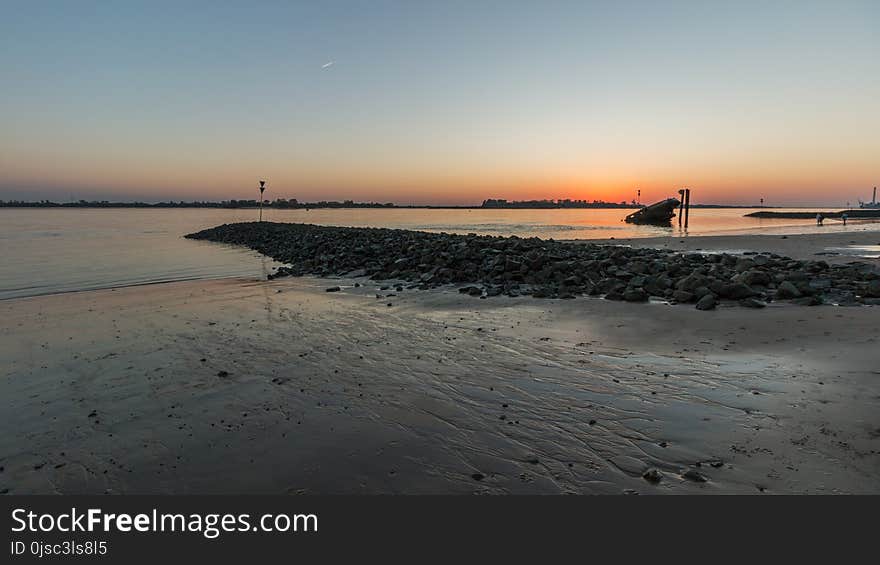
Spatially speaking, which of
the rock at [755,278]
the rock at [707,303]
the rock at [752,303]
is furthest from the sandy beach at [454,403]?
the rock at [755,278]

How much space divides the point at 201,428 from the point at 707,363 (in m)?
6.37

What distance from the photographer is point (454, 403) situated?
5.43 meters

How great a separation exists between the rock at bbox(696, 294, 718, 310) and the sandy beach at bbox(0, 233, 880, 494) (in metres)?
0.40

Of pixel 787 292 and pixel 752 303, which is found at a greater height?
pixel 787 292

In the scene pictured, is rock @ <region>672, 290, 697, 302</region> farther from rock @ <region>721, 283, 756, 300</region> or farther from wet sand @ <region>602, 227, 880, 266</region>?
wet sand @ <region>602, 227, 880, 266</region>

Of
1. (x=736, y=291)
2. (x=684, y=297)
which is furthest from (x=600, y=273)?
(x=736, y=291)

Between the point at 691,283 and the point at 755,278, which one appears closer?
the point at 691,283

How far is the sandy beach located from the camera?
12.6 feet

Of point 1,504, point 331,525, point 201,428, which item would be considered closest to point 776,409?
point 331,525

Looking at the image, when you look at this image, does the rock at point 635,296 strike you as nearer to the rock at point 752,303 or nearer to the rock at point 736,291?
the rock at point 736,291

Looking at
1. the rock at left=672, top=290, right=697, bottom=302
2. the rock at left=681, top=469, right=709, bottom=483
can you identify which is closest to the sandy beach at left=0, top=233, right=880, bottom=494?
the rock at left=681, top=469, right=709, bottom=483

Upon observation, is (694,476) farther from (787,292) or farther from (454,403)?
(787,292)

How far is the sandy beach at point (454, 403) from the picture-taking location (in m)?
3.84

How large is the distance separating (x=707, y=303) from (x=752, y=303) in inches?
37.4
